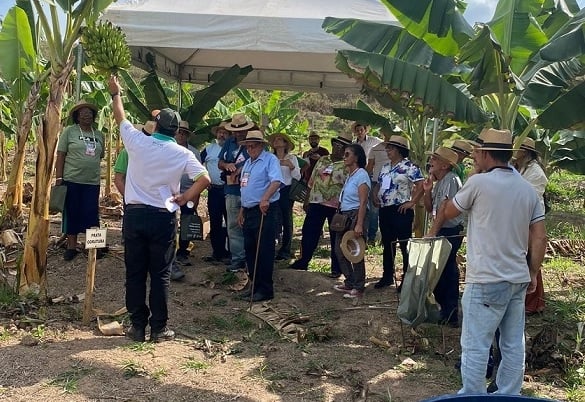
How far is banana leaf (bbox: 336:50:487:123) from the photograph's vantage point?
5.03 metres

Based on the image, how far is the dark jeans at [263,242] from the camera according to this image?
6277 mm

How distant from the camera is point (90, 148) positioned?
22.4ft

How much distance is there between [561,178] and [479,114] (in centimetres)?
1897

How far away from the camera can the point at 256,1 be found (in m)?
7.23

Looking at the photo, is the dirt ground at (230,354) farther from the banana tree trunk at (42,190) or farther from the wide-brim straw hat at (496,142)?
the wide-brim straw hat at (496,142)

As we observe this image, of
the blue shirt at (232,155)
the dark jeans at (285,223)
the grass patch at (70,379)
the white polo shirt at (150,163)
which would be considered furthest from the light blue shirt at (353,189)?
the grass patch at (70,379)

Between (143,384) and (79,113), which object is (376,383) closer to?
(143,384)

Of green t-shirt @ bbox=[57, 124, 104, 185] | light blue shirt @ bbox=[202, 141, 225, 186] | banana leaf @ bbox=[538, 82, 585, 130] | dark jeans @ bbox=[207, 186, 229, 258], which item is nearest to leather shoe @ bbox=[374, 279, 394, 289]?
dark jeans @ bbox=[207, 186, 229, 258]

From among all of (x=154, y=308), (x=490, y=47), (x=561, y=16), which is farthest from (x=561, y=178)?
(x=154, y=308)

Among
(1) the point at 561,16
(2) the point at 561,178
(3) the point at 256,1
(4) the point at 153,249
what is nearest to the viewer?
(4) the point at 153,249

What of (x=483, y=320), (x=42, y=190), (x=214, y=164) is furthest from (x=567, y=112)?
(x=42, y=190)

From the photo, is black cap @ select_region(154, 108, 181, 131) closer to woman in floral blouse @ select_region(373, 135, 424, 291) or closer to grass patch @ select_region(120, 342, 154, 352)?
grass patch @ select_region(120, 342, 154, 352)

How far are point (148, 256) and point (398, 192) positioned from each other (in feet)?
8.86

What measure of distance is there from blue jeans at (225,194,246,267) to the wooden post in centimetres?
205
